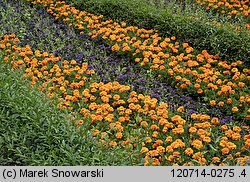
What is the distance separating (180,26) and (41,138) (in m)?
4.18

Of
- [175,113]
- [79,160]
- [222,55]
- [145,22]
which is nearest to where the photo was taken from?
[79,160]

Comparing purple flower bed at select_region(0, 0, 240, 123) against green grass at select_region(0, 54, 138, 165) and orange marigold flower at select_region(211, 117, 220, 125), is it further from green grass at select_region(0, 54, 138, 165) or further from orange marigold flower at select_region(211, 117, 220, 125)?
green grass at select_region(0, 54, 138, 165)

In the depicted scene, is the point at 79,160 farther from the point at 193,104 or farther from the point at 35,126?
the point at 193,104

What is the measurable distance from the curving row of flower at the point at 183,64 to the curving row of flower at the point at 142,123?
0.46m

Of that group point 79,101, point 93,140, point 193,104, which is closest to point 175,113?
point 193,104

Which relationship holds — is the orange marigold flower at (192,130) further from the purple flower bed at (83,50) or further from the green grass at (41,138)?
the green grass at (41,138)

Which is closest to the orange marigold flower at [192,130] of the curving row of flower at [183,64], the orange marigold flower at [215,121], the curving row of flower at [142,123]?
the curving row of flower at [142,123]

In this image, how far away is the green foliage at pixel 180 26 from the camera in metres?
6.51

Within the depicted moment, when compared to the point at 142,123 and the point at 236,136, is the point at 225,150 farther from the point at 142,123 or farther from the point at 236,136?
the point at 142,123

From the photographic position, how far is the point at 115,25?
7.77 meters

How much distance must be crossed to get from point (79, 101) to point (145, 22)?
8.51 feet

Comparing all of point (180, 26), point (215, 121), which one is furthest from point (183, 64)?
point (215, 121)

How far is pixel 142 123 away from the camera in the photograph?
5.02 meters

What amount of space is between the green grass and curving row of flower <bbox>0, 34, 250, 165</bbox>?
225mm
